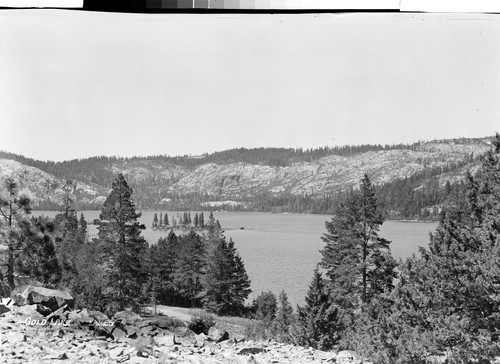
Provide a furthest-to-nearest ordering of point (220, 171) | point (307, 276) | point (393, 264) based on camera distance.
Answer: point (393, 264) → point (307, 276) → point (220, 171)

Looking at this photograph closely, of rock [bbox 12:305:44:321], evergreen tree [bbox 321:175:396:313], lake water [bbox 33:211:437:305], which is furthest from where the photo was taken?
evergreen tree [bbox 321:175:396:313]

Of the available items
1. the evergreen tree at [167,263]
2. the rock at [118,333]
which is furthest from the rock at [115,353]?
the evergreen tree at [167,263]

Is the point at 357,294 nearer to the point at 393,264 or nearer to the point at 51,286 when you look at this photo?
the point at 393,264

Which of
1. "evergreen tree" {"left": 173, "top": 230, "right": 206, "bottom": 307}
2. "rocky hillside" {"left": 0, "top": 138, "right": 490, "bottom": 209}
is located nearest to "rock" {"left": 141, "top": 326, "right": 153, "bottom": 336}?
"evergreen tree" {"left": 173, "top": 230, "right": 206, "bottom": 307}

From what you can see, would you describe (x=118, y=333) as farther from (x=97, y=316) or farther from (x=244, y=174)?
(x=244, y=174)

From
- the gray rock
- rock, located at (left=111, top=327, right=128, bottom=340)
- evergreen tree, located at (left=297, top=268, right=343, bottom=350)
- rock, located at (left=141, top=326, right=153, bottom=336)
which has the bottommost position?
evergreen tree, located at (left=297, top=268, right=343, bottom=350)

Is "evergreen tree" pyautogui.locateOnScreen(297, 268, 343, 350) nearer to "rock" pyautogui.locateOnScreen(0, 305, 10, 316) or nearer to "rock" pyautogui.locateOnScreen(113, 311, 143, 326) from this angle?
"rock" pyautogui.locateOnScreen(113, 311, 143, 326)

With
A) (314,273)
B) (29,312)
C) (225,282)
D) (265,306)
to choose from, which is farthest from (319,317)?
(29,312)

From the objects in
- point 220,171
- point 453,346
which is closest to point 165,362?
point 220,171
